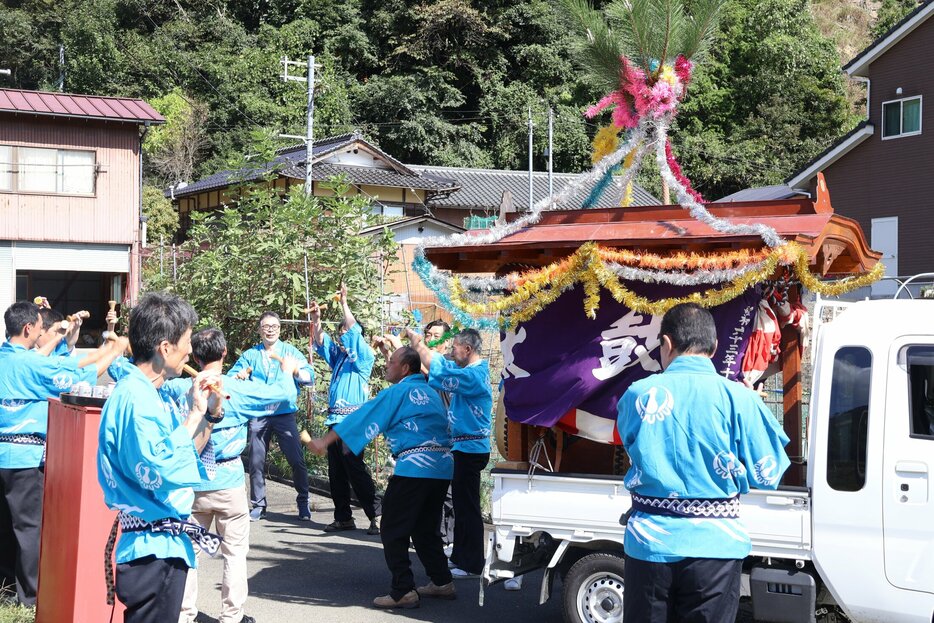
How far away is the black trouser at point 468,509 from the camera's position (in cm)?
747

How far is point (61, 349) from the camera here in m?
7.55

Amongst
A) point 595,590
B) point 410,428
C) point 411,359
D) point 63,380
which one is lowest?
point 595,590

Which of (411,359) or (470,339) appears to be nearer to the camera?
(411,359)

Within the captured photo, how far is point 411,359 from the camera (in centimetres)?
702

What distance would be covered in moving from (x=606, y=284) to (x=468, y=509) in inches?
104

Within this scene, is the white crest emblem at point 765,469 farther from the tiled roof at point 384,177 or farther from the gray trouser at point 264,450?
the tiled roof at point 384,177

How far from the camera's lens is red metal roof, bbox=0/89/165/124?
2181 centimetres

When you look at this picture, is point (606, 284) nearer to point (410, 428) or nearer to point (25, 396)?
point (410, 428)

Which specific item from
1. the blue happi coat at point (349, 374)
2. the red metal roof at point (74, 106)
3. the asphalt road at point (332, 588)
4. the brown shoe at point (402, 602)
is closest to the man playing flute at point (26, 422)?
the asphalt road at point (332, 588)

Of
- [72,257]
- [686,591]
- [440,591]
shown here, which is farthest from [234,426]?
[72,257]

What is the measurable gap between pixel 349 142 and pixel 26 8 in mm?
17373

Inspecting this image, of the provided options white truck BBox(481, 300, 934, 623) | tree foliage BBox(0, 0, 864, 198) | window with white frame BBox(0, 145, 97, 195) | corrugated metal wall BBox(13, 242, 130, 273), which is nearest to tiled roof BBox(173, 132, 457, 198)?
tree foliage BBox(0, 0, 864, 198)

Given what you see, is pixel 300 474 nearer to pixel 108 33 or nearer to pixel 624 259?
pixel 624 259

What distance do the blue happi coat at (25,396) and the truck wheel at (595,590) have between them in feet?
11.6
